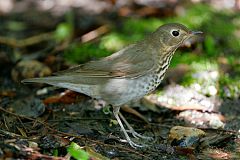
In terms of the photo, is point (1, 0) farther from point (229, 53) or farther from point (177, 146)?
point (177, 146)

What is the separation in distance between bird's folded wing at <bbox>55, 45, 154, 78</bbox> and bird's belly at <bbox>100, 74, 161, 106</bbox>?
0.06 m

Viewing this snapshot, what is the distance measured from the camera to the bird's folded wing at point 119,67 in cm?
508

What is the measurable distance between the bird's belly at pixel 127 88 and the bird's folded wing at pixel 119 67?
59 millimetres

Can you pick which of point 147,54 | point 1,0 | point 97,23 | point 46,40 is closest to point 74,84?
point 147,54

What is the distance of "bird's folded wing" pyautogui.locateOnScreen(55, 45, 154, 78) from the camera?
5082mm

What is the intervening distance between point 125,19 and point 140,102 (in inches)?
120

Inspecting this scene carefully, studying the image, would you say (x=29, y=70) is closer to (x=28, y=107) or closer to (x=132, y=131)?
(x=28, y=107)

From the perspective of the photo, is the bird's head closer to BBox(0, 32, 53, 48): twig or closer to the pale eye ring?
the pale eye ring

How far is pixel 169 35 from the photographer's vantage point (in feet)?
17.6

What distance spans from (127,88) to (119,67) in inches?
8.9

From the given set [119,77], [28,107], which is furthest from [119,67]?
[28,107]

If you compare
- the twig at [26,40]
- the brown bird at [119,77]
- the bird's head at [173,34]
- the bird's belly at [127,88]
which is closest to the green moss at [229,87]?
the bird's head at [173,34]

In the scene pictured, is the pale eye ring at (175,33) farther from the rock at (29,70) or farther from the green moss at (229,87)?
the rock at (29,70)

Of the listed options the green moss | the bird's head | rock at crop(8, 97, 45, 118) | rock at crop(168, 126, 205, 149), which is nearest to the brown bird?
the bird's head
